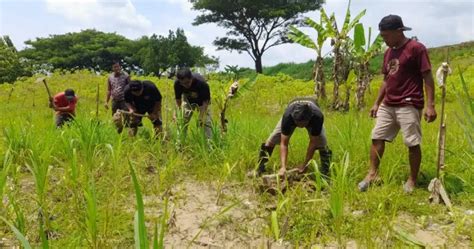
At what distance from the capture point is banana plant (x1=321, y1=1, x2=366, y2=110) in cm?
884

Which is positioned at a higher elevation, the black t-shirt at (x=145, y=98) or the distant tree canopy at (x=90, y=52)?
the distant tree canopy at (x=90, y=52)

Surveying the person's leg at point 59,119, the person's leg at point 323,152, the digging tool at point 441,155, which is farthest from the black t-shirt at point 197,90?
the digging tool at point 441,155

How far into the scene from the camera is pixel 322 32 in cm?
899

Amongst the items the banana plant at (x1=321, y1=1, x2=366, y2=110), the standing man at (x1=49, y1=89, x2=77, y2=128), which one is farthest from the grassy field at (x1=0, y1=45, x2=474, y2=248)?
the banana plant at (x1=321, y1=1, x2=366, y2=110)

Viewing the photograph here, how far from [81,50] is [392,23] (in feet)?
89.8

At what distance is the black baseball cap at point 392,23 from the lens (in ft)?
12.0

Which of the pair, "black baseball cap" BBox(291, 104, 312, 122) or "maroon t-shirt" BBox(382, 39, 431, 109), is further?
"black baseball cap" BBox(291, 104, 312, 122)

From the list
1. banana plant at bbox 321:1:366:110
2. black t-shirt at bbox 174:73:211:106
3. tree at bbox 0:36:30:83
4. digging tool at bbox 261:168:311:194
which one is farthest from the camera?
tree at bbox 0:36:30:83

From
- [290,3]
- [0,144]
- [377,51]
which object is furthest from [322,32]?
[290,3]

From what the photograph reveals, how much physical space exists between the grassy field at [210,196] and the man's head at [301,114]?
0.51 metres

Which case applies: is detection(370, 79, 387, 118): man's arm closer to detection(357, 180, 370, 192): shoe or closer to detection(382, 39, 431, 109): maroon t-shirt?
detection(382, 39, 431, 109): maroon t-shirt

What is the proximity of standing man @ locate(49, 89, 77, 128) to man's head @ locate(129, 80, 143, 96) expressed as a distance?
4.54 ft

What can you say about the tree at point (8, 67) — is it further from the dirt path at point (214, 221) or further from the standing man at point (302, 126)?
the dirt path at point (214, 221)

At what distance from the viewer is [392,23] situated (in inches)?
144
